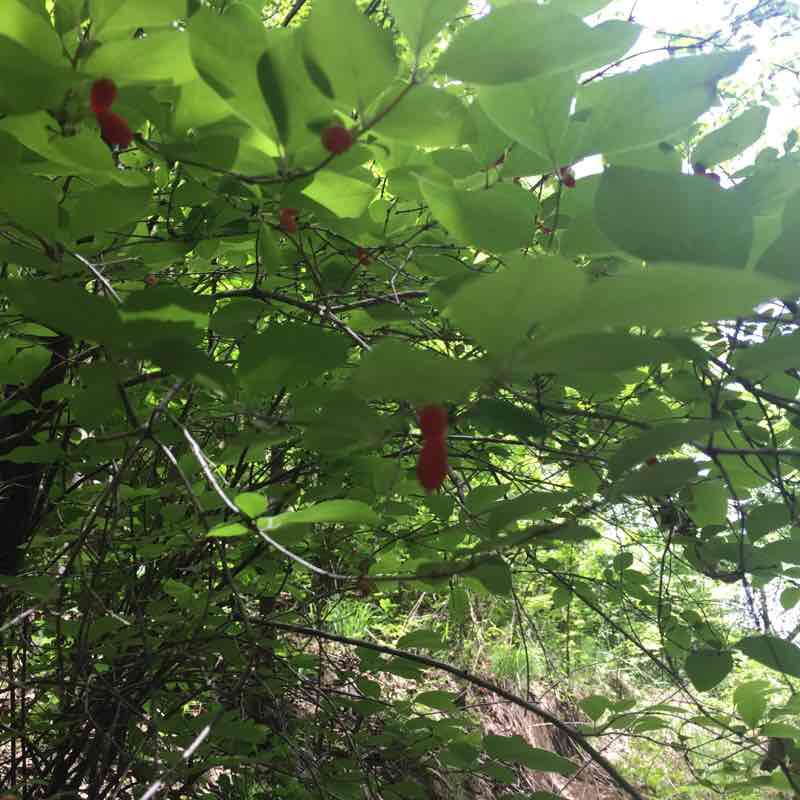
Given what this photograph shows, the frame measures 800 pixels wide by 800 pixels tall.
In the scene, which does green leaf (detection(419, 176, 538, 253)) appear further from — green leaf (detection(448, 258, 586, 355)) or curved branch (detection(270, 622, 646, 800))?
curved branch (detection(270, 622, 646, 800))

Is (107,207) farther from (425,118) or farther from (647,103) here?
(647,103)

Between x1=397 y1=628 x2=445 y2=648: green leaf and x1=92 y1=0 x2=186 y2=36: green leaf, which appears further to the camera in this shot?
x1=397 y1=628 x2=445 y2=648: green leaf

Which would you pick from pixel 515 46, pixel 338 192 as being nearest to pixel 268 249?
pixel 338 192

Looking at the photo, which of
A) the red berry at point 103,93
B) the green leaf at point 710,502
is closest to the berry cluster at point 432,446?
the red berry at point 103,93

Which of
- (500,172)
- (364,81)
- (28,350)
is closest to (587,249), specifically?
(500,172)

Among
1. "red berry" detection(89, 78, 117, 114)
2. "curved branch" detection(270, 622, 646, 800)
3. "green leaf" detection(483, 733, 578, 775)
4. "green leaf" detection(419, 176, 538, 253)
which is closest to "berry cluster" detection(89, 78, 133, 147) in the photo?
"red berry" detection(89, 78, 117, 114)

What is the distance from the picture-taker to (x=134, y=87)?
53 cm

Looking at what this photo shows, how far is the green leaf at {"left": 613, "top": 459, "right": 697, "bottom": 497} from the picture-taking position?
393mm

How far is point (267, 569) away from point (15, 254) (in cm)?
92

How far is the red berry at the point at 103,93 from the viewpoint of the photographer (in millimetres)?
467

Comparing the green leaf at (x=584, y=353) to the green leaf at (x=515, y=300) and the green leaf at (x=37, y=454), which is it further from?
the green leaf at (x=37, y=454)

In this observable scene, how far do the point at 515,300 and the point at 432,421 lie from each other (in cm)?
13

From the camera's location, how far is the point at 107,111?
48cm

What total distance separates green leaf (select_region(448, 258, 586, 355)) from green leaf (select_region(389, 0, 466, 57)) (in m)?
0.20
